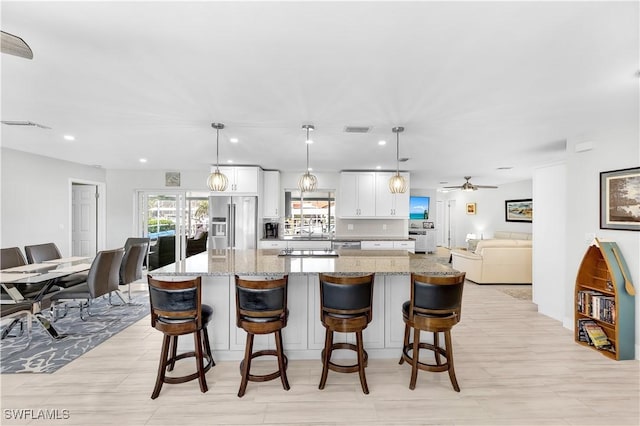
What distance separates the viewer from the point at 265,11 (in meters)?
1.52

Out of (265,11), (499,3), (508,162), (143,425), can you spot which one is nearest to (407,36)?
(499,3)

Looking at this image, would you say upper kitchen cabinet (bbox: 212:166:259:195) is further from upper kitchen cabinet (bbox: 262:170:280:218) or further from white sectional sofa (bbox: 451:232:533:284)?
white sectional sofa (bbox: 451:232:533:284)

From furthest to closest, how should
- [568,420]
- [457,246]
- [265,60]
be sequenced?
1. [457,246]
2. [568,420]
3. [265,60]

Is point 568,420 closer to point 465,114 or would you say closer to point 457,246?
point 465,114

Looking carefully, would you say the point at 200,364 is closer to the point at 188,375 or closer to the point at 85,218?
the point at 188,375

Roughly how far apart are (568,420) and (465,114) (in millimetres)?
2670

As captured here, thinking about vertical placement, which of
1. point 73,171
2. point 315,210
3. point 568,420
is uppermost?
point 73,171

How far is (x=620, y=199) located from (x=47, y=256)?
24.5 ft

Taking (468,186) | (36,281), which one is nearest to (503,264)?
(468,186)

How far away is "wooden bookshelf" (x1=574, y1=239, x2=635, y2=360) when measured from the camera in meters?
3.05

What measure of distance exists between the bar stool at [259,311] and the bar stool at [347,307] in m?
0.36

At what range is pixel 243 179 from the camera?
603cm

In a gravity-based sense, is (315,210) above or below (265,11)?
below

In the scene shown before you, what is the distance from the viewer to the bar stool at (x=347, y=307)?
2.43 meters
